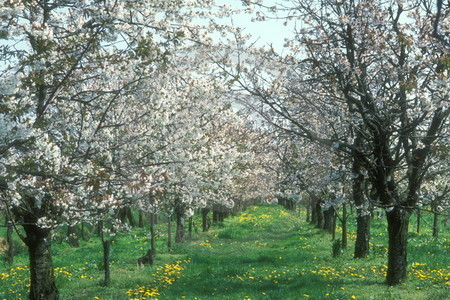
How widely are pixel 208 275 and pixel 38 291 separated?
16.9ft

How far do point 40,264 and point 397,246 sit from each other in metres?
8.62

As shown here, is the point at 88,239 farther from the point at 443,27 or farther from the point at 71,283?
the point at 443,27

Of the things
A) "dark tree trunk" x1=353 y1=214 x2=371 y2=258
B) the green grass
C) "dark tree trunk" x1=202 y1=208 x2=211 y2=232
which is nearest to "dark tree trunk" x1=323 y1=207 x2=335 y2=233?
the green grass

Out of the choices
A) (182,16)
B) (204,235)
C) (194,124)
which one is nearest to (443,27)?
(182,16)

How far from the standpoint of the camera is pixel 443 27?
9789 millimetres

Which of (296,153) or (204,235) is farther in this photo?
(204,235)

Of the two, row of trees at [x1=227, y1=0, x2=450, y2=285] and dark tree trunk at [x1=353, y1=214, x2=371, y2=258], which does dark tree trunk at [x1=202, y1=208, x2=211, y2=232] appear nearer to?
dark tree trunk at [x1=353, y1=214, x2=371, y2=258]

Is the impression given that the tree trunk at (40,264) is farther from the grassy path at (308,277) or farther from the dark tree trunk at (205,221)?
the dark tree trunk at (205,221)

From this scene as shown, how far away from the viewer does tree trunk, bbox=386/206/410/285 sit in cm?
1145

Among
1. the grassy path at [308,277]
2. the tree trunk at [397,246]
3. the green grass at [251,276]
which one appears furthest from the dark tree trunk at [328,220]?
the tree trunk at [397,246]

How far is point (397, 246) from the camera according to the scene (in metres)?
11.5

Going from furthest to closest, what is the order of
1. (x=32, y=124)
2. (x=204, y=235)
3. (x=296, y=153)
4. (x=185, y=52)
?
(x=204, y=235) → (x=296, y=153) → (x=185, y=52) → (x=32, y=124)

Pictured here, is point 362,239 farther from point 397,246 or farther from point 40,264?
point 40,264

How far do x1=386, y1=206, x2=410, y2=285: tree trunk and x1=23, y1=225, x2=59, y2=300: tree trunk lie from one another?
8.23m
